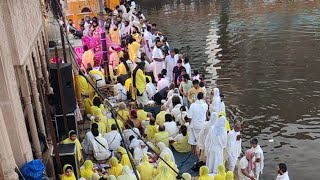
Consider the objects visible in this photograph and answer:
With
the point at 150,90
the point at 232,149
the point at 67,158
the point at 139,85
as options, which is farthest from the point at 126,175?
the point at 150,90

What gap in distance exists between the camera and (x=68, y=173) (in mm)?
7707

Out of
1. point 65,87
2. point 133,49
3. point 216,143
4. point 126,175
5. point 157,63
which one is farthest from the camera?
point 133,49

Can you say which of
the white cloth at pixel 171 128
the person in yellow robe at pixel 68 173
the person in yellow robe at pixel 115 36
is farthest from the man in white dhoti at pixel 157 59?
the person in yellow robe at pixel 68 173

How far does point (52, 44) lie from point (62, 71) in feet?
12.7

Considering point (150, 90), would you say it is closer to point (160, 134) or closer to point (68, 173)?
point (160, 134)

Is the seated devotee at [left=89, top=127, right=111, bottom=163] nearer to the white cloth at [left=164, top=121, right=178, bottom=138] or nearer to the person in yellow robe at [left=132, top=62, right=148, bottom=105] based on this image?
the white cloth at [left=164, top=121, right=178, bottom=138]

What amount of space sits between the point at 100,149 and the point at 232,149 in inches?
114

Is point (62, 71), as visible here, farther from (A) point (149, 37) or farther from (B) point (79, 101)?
(A) point (149, 37)

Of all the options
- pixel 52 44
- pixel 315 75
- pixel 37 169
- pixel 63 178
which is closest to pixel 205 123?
pixel 63 178

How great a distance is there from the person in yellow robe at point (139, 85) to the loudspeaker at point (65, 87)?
10.7 feet

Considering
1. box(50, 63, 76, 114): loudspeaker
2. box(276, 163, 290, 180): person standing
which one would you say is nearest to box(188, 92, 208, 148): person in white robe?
box(276, 163, 290, 180): person standing

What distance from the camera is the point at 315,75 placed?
779 inches

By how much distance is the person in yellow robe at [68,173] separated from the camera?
769 cm

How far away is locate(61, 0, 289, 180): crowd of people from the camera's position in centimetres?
899
